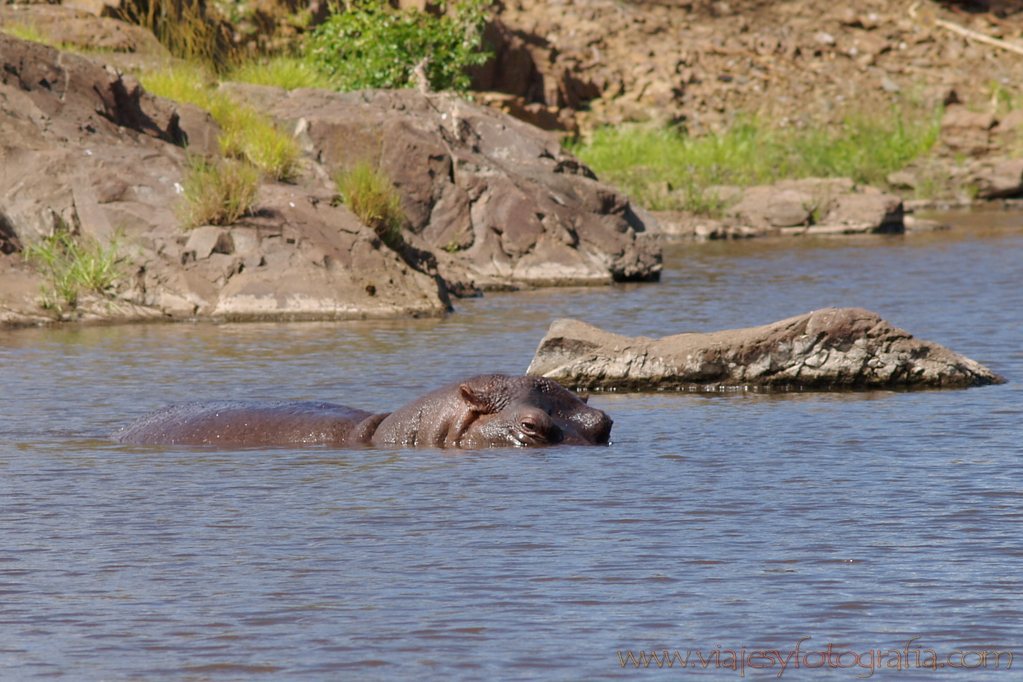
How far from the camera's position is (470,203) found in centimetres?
1948

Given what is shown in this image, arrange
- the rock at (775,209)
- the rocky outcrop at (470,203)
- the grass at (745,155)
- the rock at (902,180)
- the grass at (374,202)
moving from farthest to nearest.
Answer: the rock at (902,180) < the grass at (745,155) < the rock at (775,209) < the rocky outcrop at (470,203) < the grass at (374,202)

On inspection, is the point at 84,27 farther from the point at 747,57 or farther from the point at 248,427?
the point at 747,57

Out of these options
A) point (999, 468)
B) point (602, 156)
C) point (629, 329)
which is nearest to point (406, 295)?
point (629, 329)

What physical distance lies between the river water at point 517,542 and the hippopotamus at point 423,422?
0.61 ft

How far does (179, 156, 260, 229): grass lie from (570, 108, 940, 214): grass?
15.1 meters

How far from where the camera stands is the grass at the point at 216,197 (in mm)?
15258

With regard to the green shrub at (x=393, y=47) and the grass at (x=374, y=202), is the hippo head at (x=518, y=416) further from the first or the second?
the green shrub at (x=393, y=47)

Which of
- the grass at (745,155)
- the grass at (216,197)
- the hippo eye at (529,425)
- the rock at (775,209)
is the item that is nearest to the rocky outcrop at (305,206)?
the grass at (216,197)

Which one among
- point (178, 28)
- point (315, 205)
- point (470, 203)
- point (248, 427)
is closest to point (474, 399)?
point (248, 427)

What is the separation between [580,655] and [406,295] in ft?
36.9

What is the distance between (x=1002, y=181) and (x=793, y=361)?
2557 cm

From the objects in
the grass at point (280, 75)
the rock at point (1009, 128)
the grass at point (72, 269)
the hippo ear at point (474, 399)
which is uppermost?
the grass at point (280, 75)

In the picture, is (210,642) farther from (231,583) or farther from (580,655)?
(580,655)

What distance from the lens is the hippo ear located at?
25.9 ft
